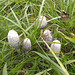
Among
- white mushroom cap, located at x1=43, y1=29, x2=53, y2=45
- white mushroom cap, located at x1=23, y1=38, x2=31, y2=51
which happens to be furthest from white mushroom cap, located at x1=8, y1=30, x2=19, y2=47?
white mushroom cap, located at x1=43, y1=29, x2=53, y2=45

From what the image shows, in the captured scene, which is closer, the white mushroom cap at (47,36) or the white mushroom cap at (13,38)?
Result: the white mushroom cap at (13,38)

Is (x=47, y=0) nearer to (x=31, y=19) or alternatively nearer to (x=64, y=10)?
(x=64, y=10)

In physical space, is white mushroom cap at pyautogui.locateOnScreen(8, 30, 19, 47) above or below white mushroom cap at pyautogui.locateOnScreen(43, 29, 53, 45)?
above

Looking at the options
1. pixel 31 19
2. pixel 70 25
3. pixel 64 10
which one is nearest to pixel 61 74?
pixel 70 25

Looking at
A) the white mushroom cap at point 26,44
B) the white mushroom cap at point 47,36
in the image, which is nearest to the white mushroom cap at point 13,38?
the white mushroom cap at point 26,44

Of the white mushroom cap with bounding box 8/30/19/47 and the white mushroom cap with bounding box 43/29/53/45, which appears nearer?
the white mushroom cap with bounding box 8/30/19/47

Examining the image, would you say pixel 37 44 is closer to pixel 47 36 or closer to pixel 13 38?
pixel 47 36

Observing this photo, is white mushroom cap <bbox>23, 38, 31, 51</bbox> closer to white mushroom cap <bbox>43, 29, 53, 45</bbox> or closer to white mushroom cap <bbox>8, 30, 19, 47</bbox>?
white mushroom cap <bbox>8, 30, 19, 47</bbox>

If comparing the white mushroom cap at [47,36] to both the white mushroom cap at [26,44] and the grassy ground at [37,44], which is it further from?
the white mushroom cap at [26,44]
